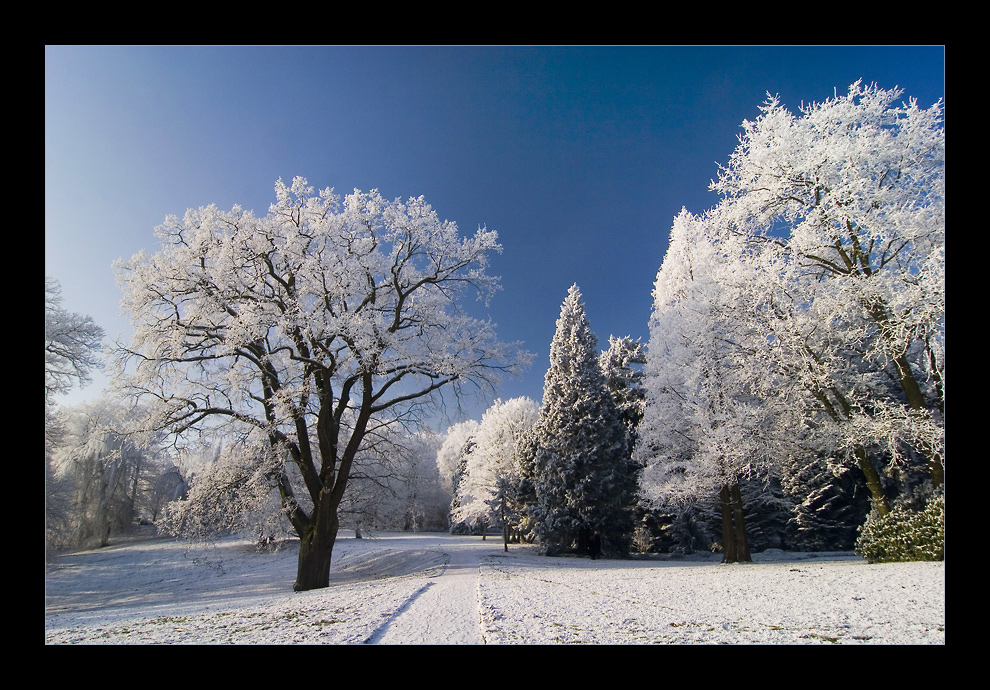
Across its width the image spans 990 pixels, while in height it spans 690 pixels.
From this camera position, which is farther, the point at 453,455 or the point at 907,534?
the point at 453,455

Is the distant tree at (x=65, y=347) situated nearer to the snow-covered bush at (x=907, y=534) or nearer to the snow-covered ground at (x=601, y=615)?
the snow-covered ground at (x=601, y=615)

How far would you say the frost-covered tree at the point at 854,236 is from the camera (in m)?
9.48

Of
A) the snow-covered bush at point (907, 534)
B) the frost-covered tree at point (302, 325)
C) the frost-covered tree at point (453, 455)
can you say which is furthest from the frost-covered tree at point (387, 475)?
the frost-covered tree at point (453, 455)

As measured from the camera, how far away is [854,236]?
10930 millimetres

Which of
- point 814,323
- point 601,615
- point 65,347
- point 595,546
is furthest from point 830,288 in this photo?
point 65,347

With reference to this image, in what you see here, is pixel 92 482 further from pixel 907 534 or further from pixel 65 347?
pixel 907 534

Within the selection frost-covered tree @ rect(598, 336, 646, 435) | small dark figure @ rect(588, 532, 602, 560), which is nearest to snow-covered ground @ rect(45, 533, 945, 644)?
small dark figure @ rect(588, 532, 602, 560)

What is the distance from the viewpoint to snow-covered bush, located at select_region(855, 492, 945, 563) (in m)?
9.48

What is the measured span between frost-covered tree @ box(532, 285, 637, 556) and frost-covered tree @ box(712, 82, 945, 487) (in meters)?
12.3

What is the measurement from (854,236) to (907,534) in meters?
6.93

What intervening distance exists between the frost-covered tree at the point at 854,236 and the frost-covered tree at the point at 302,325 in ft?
23.2

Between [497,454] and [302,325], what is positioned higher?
[302,325]
